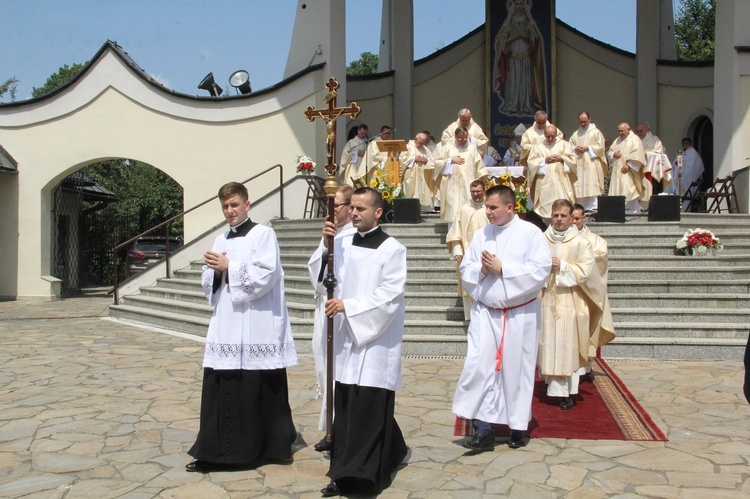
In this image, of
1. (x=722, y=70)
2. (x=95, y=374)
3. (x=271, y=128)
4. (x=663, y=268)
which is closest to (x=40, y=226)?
(x=271, y=128)

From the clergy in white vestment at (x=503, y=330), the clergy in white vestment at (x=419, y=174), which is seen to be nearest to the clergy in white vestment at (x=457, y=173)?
the clergy in white vestment at (x=419, y=174)

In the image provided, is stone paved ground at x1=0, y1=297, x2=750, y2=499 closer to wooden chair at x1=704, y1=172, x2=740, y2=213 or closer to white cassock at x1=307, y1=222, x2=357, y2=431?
white cassock at x1=307, y1=222, x2=357, y2=431

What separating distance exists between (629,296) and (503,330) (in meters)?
5.25

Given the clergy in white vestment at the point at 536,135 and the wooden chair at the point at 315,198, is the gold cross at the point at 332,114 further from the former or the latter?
the wooden chair at the point at 315,198

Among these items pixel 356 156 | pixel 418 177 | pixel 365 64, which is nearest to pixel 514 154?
pixel 356 156

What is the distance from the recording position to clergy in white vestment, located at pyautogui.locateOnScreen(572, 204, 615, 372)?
742cm

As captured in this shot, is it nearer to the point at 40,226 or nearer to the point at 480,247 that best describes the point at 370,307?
the point at 480,247

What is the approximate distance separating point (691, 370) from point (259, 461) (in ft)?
17.8

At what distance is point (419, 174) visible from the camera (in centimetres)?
1522

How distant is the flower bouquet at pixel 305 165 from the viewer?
631 inches

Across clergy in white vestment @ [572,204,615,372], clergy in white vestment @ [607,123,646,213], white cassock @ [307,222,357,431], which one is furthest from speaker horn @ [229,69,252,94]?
white cassock @ [307,222,357,431]

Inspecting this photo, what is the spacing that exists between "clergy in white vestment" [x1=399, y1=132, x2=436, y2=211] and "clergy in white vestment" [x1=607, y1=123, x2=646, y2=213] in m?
3.51

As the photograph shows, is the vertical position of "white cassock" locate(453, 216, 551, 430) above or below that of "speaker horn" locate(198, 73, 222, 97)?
below

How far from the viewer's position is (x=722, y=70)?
15.7 meters
